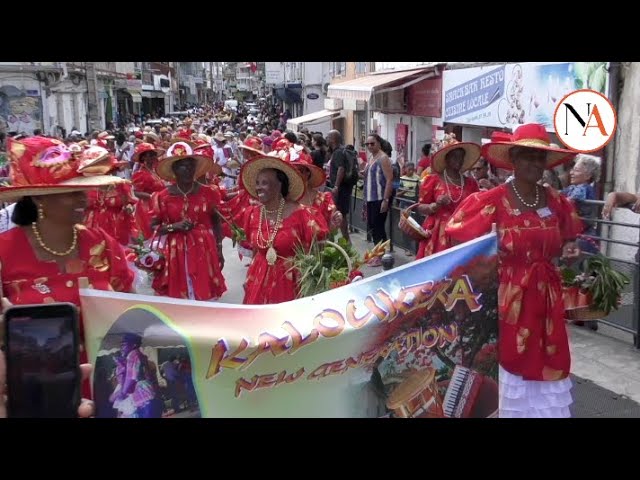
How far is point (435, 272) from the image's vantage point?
12.2 feet

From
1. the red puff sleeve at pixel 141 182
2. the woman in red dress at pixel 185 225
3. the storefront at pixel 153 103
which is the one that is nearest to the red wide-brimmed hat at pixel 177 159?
the woman in red dress at pixel 185 225

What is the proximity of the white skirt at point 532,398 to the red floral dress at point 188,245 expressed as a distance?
3.68m

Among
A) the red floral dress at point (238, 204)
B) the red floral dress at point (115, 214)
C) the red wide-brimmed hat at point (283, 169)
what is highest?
the red wide-brimmed hat at point (283, 169)

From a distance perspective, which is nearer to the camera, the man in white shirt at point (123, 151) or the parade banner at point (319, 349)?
the parade banner at point (319, 349)

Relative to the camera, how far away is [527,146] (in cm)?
445

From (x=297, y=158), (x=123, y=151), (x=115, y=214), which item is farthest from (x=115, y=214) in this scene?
(x=123, y=151)

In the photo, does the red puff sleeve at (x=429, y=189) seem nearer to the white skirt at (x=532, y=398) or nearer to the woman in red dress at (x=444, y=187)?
the woman in red dress at (x=444, y=187)

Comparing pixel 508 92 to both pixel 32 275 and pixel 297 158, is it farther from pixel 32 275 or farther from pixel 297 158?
pixel 32 275

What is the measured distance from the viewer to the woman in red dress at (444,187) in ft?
25.2

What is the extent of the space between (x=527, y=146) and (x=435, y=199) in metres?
3.40

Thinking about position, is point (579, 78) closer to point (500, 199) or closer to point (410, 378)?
point (500, 199)

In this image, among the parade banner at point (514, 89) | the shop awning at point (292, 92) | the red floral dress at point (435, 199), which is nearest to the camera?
the red floral dress at point (435, 199)

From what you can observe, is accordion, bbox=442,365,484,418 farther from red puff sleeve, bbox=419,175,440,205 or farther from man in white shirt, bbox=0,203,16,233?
red puff sleeve, bbox=419,175,440,205
